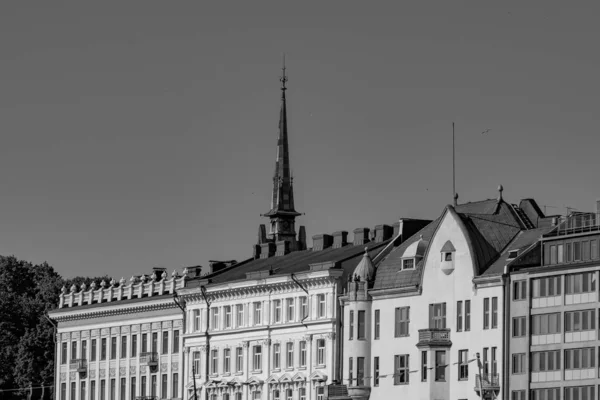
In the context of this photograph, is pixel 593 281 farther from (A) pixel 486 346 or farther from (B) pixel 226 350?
(B) pixel 226 350

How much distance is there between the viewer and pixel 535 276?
15225cm

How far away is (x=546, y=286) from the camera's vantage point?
5979 inches

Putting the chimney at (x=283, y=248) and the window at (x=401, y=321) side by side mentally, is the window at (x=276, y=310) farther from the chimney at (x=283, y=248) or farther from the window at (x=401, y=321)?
the window at (x=401, y=321)

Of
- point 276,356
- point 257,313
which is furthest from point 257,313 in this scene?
point 276,356

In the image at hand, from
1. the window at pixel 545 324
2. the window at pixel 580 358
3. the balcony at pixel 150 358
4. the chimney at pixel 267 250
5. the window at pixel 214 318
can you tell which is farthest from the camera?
the chimney at pixel 267 250

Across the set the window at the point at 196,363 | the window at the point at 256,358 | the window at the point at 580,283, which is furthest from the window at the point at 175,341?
the window at the point at 580,283

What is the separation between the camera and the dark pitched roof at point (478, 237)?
518 ft

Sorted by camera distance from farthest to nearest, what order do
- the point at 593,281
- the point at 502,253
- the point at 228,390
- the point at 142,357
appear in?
the point at 142,357 → the point at 228,390 → the point at 502,253 → the point at 593,281

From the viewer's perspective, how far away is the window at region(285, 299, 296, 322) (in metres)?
174

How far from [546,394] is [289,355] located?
97.0 ft

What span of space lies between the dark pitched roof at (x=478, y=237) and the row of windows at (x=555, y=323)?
19.3 ft

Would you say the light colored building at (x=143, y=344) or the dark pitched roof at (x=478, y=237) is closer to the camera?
the dark pitched roof at (x=478, y=237)

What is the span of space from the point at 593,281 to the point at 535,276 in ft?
16.7

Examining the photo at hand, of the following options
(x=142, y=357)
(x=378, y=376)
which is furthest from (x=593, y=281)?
(x=142, y=357)
